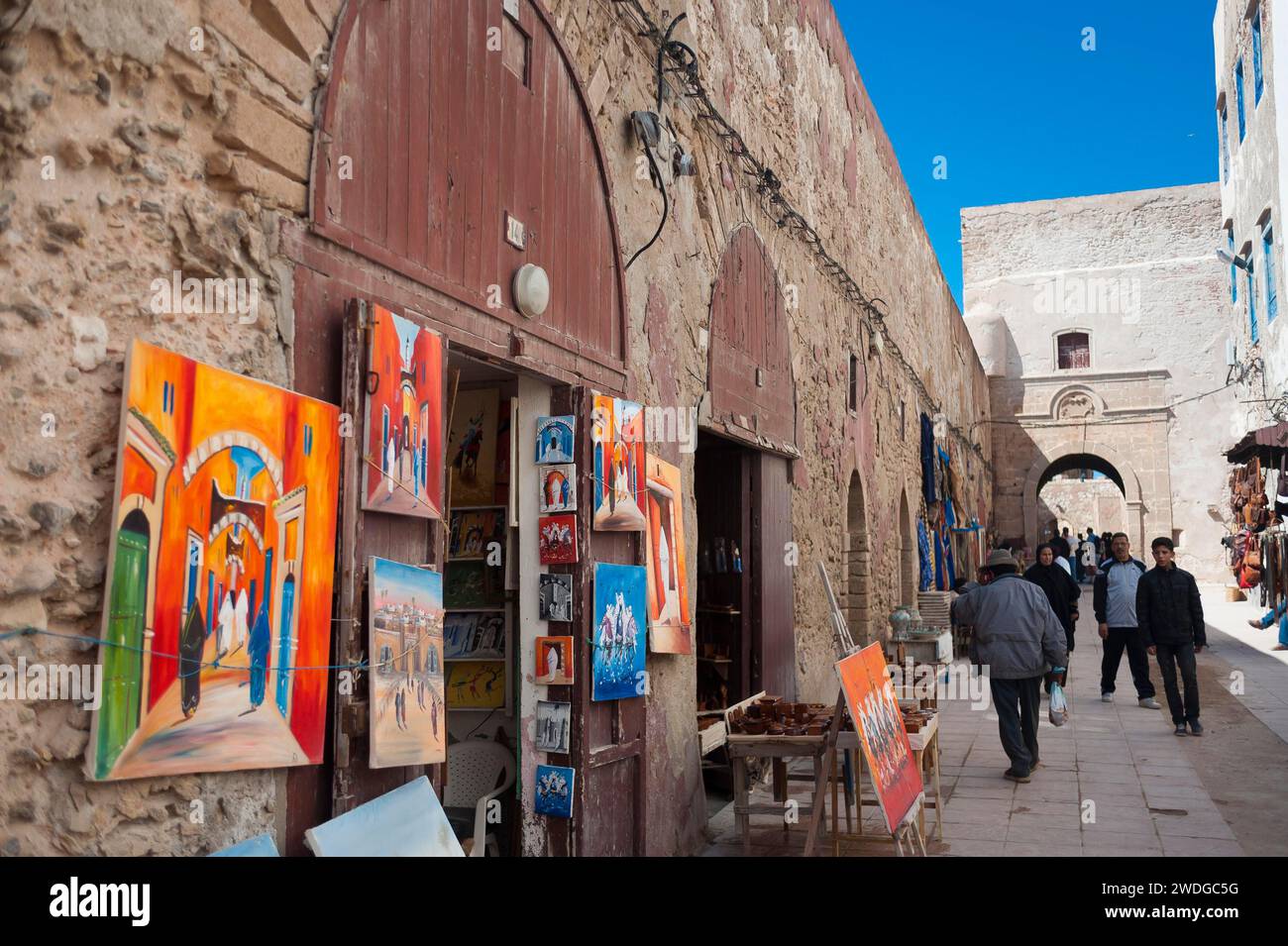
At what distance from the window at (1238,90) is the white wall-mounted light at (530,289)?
15456 millimetres

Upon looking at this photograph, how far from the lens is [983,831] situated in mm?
A: 5547

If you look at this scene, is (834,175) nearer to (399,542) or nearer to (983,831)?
(983,831)

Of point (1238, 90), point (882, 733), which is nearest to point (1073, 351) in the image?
point (1238, 90)

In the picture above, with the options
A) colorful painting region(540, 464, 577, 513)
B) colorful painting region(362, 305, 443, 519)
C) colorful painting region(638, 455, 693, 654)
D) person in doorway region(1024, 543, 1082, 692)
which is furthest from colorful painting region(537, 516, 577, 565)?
person in doorway region(1024, 543, 1082, 692)

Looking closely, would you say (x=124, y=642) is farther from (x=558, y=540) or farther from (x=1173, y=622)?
(x=1173, y=622)

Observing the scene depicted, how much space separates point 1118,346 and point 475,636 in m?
25.6

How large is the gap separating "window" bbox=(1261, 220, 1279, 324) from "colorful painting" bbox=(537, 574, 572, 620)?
12.9 meters

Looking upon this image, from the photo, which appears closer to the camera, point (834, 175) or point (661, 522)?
point (661, 522)

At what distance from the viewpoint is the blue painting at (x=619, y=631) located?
4.36 m

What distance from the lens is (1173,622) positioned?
7789 millimetres

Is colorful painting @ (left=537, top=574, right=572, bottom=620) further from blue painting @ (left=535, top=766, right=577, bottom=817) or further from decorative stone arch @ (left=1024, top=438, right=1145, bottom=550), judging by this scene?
decorative stone arch @ (left=1024, top=438, right=1145, bottom=550)

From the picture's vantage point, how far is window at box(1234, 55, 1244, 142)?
605 inches

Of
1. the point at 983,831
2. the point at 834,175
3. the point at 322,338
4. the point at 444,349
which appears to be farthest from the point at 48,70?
the point at 834,175
